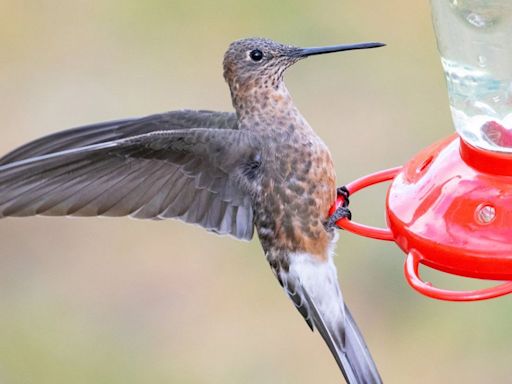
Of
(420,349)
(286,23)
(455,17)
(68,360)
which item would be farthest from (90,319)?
(455,17)

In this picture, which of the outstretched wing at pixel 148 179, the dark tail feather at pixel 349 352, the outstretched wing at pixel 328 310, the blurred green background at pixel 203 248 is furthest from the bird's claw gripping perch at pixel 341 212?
the blurred green background at pixel 203 248

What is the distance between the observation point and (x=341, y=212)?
4.62 m

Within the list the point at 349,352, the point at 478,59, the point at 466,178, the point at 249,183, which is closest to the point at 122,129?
the point at 249,183

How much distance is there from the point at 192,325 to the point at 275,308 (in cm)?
51

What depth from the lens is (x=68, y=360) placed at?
7.47 m

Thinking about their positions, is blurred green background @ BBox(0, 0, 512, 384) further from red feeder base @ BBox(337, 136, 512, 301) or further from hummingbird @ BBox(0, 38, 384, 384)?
red feeder base @ BBox(337, 136, 512, 301)

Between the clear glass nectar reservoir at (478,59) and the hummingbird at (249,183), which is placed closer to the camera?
the clear glass nectar reservoir at (478,59)

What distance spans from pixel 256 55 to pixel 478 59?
86 cm

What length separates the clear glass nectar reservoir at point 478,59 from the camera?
4.28 meters

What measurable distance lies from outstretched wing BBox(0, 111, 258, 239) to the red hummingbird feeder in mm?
408

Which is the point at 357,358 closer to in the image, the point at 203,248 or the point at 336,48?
the point at 336,48

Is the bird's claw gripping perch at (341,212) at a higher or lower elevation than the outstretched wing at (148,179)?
lower

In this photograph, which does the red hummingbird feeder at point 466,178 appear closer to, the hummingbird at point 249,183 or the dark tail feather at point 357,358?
the hummingbird at point 249,183

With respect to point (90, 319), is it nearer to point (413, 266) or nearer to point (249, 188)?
point (249, 188)
